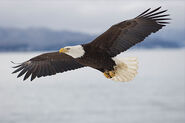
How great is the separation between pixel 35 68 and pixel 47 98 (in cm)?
1336

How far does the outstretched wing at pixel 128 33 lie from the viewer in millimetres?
6805

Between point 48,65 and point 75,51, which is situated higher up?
point 75,51

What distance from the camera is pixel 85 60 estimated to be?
6.86 meters

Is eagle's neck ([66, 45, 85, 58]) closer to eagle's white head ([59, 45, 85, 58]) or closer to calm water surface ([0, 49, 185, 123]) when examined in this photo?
eagle's white head ([59, 45, 85, 58])

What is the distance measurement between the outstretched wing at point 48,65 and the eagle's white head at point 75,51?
2.00 ft

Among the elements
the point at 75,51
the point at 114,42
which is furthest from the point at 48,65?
the point at 114,42

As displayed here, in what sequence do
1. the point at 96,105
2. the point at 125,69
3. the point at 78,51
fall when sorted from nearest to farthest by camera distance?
the point at 78,51
the point at 125,69
the point at 96,105

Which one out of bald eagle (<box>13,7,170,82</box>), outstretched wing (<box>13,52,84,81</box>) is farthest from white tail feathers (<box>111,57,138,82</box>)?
outstretched wing (<box>13,52,84,81</box>)

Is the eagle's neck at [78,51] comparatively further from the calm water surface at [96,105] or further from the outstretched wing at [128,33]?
the calm water surface at [96,105]

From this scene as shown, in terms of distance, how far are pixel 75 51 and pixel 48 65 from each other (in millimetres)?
834

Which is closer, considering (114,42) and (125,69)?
(114,42)

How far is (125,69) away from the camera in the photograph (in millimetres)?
7387

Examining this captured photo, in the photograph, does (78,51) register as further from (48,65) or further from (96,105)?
(96,105)

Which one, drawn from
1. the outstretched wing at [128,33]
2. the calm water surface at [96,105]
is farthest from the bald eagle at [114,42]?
the calm water surface at [96,105]
